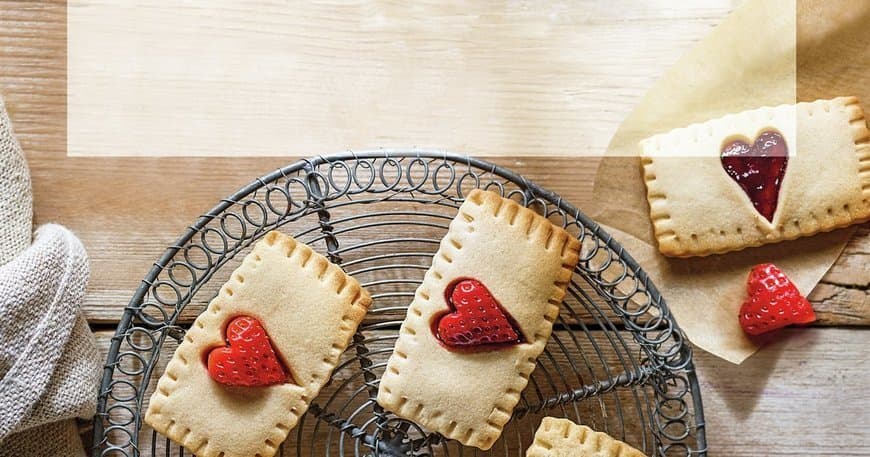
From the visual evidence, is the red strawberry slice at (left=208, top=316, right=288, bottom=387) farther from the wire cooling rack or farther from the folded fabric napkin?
the folded fabric napkin

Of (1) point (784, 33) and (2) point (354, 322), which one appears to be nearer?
(2) point (354, 322)

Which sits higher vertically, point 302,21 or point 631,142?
point 631,142

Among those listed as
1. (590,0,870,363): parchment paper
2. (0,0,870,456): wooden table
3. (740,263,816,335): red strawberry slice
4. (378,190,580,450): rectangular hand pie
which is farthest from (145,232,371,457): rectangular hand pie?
(740,263,816,335): red strawberry slice

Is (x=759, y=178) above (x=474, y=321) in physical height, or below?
above

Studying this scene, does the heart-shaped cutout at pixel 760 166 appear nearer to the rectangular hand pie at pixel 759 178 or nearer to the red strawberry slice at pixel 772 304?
the rectangular hand pie at pixel 759 178

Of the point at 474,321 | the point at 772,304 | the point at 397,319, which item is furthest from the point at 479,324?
the point at 772,304

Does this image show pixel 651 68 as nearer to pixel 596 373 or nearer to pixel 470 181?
pixel 470 181

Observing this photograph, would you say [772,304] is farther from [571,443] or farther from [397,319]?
[397,319]

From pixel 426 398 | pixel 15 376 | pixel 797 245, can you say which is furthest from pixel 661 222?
pixel 15 376
